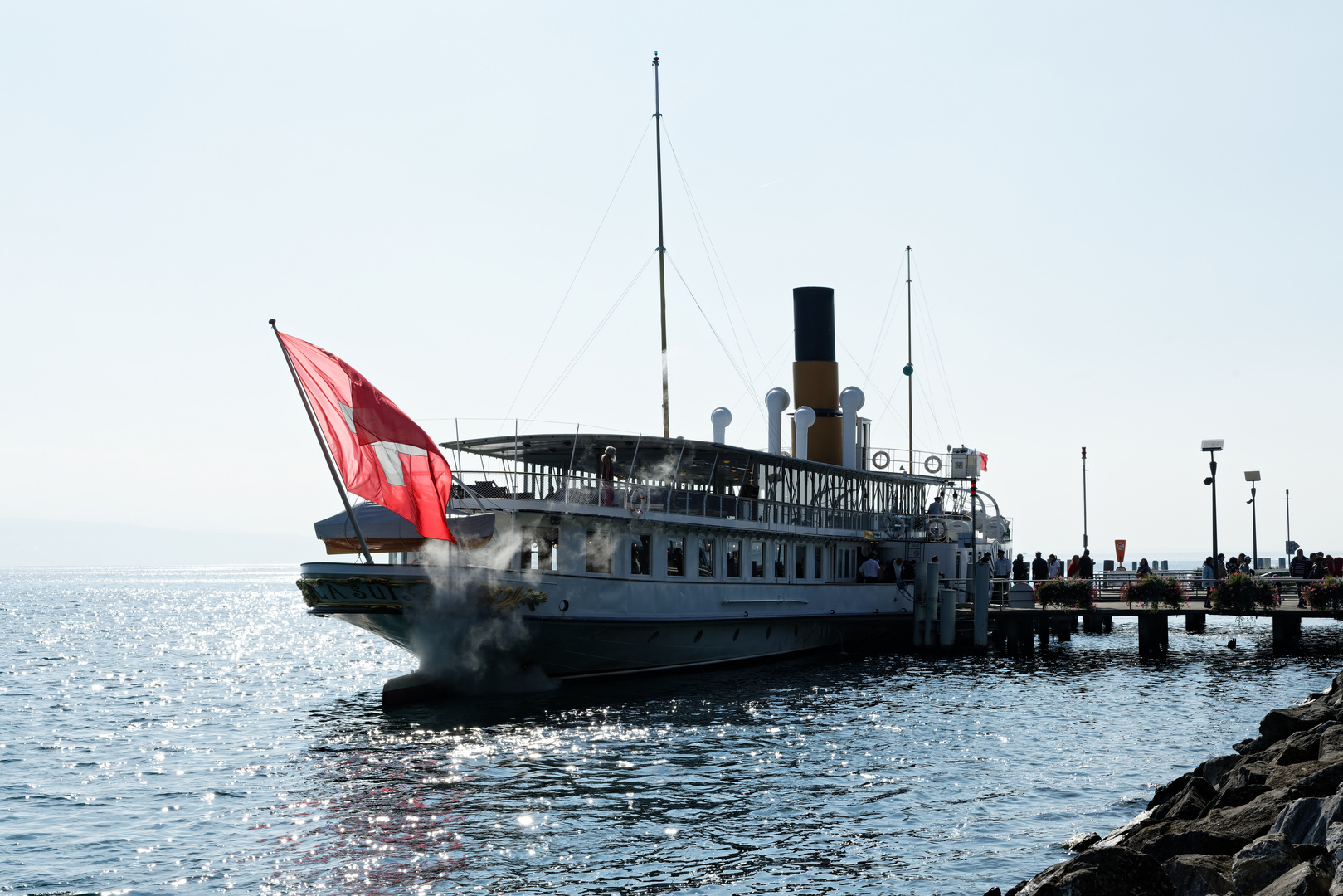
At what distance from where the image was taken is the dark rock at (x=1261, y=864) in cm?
1067

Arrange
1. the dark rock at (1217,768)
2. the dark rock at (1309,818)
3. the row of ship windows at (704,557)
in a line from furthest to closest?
the row of ship windows at (704,557) → the dark rock at (1217,768) → the dark rock at (1309,818)

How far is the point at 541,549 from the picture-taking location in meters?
27.9

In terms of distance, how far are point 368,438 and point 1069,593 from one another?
87.2 ft

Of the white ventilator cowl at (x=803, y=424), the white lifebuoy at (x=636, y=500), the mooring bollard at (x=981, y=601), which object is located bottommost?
the mooring bollard at (x=981, y=601)

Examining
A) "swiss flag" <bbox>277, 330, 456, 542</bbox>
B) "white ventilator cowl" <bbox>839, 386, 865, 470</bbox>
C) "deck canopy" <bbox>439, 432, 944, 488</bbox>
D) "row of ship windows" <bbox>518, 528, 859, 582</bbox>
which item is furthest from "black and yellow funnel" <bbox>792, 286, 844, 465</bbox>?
"swiss flag" <bbox>277, 330, 456, 542</bbox>

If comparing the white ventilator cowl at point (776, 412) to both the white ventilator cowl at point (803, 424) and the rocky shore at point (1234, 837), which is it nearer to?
the white ventilator cowl at point (803, 424)

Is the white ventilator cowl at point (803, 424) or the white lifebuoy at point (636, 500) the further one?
the white ventilator cowl at point (803, 424)

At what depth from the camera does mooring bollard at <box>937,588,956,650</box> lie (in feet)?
128

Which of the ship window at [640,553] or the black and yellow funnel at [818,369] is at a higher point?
the black and yellow funnel at [818,369]

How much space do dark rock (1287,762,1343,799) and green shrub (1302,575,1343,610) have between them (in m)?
27.2

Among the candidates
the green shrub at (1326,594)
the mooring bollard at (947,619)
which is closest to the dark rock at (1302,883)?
the mooring bollard at (947,619)

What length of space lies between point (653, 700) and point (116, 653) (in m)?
40.9

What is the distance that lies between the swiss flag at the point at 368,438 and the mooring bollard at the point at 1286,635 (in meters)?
29.2

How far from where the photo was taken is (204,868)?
1466cm
